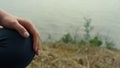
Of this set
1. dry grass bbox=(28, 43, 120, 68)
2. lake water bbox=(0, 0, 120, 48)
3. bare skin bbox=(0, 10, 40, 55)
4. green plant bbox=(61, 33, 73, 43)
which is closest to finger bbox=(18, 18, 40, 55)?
bare skin bbox=(0, 10, 40, 55)

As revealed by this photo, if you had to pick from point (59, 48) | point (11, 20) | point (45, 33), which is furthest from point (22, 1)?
point (11, 20)

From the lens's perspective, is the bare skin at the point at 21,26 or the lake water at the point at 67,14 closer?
the bare skin at the point at 21,26

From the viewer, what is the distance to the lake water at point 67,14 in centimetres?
424

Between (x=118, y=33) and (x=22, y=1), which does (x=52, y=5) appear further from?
(x=118, y=33)

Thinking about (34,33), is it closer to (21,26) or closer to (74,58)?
(21,26)

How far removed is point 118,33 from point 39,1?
131cm

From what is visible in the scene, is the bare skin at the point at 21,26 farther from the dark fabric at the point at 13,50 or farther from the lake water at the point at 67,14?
the lake water at the point at 67,14

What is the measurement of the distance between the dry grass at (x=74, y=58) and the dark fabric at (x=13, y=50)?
5.38 ft

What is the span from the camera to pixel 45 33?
4129 mm

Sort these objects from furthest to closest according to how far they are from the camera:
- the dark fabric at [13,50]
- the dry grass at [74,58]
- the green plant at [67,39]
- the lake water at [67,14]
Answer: the lake water at [67,14] < the green plant at [67,39] < the dry grass at [74,58] < the dark fabric at [13,50]

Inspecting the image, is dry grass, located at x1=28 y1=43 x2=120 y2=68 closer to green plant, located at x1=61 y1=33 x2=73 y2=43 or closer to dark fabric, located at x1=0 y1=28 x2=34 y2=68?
green plant, located at x1=61 y1=33 x2=73 y2=43

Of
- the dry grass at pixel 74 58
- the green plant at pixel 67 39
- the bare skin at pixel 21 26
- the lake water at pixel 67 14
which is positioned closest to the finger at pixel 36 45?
the bare skin at pixel 21 26

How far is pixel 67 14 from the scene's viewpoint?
4.62m

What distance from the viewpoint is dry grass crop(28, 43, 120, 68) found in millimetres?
2645
